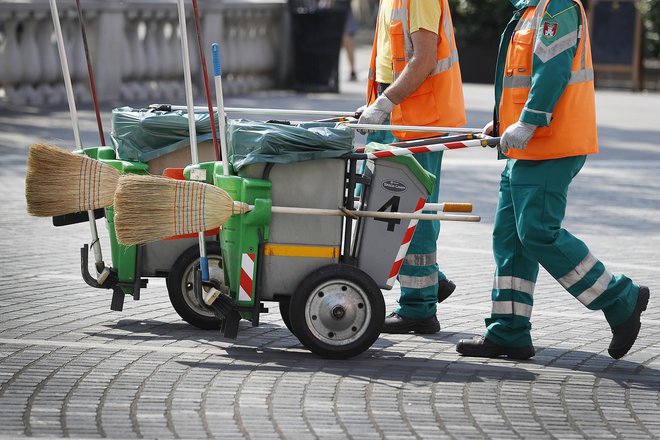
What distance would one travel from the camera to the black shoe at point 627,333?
21.9ft

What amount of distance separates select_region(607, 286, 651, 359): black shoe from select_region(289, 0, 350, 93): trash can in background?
1587cm

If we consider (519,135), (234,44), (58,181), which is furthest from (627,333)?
(234,44)

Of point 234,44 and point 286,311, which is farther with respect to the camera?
point 234,44

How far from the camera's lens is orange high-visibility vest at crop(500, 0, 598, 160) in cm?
657

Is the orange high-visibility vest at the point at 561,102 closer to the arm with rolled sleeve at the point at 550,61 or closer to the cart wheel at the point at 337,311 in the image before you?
the arm with rolled sleeve at the point at 550,61

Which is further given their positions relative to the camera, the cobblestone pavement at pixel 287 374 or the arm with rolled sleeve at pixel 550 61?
the arm with rolled sleeve at pixel 550 61

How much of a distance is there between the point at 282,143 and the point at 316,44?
55.0 ft

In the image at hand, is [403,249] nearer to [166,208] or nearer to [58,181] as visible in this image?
[166,208]

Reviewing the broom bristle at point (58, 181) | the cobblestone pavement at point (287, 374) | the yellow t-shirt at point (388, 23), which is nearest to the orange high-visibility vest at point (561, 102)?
the yellow t-shirt at point (388, 23)

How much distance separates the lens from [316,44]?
23000 mm

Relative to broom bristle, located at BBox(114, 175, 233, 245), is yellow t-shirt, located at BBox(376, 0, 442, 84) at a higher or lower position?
higher

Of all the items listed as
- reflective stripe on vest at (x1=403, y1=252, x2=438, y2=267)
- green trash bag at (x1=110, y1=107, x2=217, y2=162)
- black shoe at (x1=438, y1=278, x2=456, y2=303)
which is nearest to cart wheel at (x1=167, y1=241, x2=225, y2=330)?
green trash bag at (x1=110, y1=107, x2=217, y2=162)

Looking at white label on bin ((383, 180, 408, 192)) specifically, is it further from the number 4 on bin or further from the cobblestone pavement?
the cobblestone pavement

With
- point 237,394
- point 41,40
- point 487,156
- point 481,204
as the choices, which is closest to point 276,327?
point 237,394
